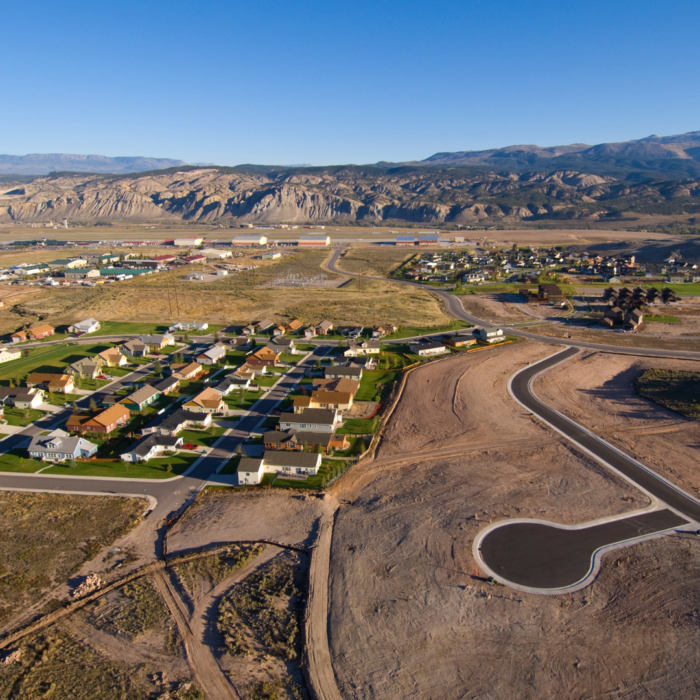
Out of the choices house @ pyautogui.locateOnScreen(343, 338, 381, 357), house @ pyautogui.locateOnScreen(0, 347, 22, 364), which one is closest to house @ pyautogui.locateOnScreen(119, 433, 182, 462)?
house @ pyautogui.locateOnScreen(343, 338, 381, 357)

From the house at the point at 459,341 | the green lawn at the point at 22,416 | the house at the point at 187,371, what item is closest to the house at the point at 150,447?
the green lawn at the point at 22,416

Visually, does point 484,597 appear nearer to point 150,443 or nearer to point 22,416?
point 150,443

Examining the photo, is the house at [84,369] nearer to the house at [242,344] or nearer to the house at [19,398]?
the house at [19,398]

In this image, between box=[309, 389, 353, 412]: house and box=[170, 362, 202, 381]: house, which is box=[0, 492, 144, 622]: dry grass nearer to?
box=[309, 389, 353, 412]: house

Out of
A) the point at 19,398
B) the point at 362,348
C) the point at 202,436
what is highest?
the point at 362,348

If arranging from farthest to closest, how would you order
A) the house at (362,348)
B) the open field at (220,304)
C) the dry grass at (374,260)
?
the dry grass at (374,260) < the open field at (220,304) < the house at (362,348)

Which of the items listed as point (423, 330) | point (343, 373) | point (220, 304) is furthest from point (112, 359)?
point (423, 330)
